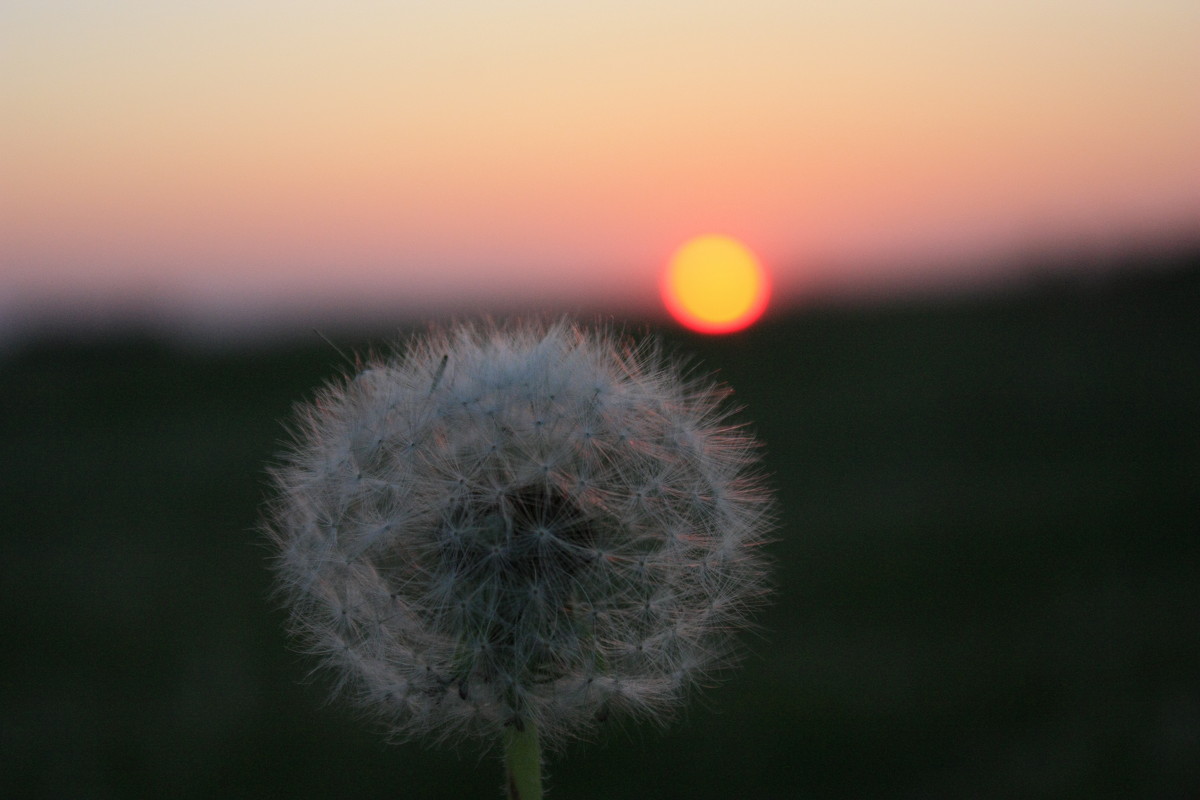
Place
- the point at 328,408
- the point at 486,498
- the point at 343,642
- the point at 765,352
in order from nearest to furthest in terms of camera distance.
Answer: the point at 486,498 → the point at 343,642 → the point at 328,408 → the point at 765,352

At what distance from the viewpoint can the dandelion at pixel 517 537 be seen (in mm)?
3146

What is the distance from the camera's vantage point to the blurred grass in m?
6.79

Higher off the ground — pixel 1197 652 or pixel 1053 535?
pixel 1053 535

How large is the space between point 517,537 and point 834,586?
646 centimetres

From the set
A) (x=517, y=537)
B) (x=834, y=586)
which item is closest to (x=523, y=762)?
(x=517, y=537)

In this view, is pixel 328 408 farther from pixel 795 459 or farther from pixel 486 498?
pixel 795 459

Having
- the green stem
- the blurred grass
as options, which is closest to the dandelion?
the green stem

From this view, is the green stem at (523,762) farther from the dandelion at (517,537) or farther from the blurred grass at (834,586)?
the blurred grass at (834,586)

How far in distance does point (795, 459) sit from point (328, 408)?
344 inches

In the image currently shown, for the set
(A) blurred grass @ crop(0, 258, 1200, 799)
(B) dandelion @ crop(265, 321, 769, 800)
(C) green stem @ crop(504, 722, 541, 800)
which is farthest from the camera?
(A) blurred grass @ crop(0, 258, 1200, 799)

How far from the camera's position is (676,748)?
23.1ft

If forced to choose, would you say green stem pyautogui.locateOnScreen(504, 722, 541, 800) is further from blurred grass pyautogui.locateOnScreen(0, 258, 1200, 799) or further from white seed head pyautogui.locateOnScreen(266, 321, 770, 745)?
blurred grass pyautogui.locateOnScreen(0, 258, 1200, 799)

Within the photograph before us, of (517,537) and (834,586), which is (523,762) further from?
(834,586)

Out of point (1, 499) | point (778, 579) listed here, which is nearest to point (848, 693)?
point (778, 579)
